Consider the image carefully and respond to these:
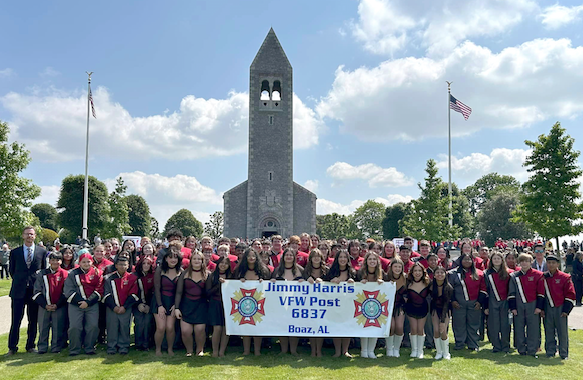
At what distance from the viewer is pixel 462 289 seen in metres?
9.71

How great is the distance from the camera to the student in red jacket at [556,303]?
905cm

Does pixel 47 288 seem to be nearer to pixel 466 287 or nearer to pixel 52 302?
pixel 52 302

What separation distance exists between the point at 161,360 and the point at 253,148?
122ft

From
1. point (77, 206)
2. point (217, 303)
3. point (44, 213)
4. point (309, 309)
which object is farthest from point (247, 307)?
point (44, 213)

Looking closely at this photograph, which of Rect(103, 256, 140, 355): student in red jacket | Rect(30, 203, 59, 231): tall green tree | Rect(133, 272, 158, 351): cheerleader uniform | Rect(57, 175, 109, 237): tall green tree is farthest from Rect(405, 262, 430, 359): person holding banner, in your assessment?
Rect(30, 203, 59, 231): tall green tree

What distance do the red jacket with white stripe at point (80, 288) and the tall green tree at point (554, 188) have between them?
25.3m

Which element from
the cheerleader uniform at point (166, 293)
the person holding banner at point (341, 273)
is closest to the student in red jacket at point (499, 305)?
the person holding banner at point (341, 273)

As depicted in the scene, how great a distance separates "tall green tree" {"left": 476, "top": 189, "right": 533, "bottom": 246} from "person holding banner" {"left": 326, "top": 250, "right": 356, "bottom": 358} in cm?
5740

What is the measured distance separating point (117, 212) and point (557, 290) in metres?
40.3

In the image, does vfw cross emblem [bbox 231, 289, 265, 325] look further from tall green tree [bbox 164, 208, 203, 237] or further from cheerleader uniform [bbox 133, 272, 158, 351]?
tall green tree [bbox 164, 208, 203, 237]

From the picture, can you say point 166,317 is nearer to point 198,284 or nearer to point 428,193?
point 198,284

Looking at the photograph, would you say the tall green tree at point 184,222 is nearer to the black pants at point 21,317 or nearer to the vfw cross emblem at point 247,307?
the black pants at point 21,317

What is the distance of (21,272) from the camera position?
8.99 m

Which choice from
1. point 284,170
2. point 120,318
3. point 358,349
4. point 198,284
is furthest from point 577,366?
point 284,170
